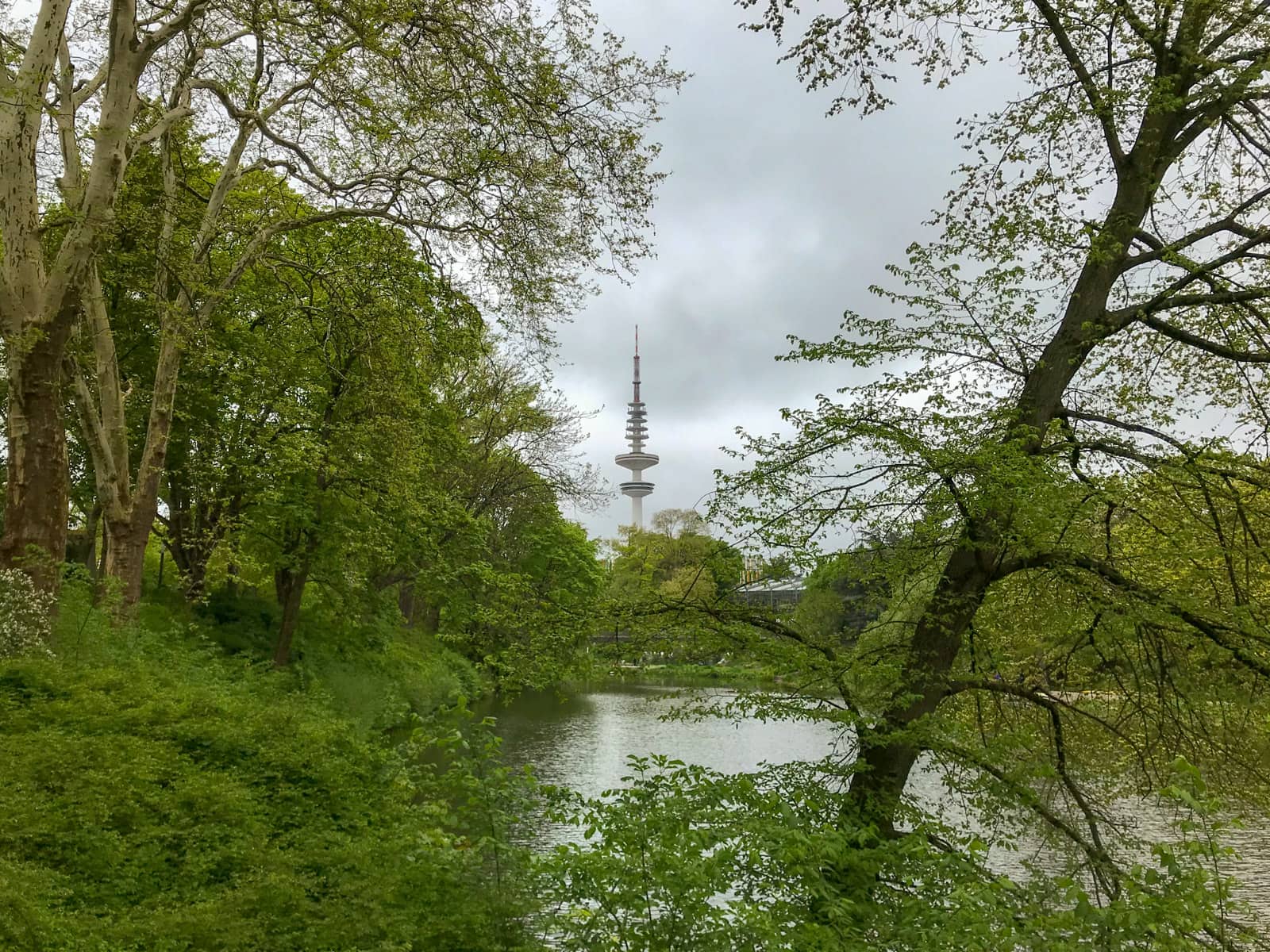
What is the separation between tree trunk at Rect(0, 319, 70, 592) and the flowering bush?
0.38 meters

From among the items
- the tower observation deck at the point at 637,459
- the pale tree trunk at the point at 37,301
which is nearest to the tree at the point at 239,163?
the pale tree trunk at the point at 37,301

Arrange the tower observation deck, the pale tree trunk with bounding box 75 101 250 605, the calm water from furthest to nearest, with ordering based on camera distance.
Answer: the tower observation deck → the calm water → the pale tree trunk with bounding box 75 101 250 605

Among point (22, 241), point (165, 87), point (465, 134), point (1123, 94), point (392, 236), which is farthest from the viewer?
point (165, 87)

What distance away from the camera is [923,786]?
1366 centimetres

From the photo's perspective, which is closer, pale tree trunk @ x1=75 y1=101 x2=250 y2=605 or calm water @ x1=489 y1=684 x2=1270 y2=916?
pale tree trunk @ x1=75 y1=101 x2=250 y2=605

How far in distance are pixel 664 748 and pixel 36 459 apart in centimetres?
1324

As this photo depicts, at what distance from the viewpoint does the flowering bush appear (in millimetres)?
7246

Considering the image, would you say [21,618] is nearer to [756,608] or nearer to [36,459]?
[36,459]

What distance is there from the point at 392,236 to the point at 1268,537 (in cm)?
1026

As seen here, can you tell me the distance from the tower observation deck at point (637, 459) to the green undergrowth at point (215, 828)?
5025 inches

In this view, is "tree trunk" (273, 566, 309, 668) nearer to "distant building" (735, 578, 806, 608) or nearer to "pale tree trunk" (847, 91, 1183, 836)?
"distant building" (735, 578, 806, 608)

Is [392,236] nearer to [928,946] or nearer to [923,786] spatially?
[928,946]

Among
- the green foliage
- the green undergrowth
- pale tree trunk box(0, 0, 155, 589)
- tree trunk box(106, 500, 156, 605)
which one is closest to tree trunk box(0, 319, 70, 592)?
pale tree trunk box(0, 0, 155, 589)

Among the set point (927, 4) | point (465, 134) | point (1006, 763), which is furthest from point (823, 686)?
point (465, 134)
